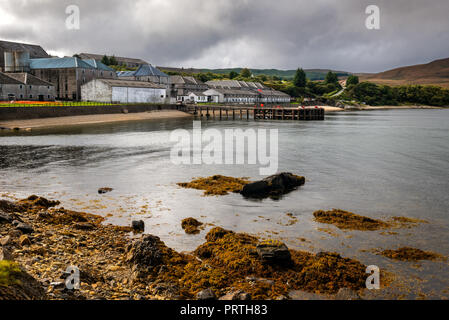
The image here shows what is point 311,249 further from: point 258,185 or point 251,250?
point 258,185

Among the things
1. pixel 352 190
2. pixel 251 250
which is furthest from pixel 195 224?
pixel 352 190

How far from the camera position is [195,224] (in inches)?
582

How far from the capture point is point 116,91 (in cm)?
8988

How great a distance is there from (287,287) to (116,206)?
10443mm

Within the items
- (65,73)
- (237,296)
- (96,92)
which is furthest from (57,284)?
(65,73)

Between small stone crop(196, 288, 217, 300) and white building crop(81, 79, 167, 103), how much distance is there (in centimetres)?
8634

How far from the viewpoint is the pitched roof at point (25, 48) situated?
357 ft

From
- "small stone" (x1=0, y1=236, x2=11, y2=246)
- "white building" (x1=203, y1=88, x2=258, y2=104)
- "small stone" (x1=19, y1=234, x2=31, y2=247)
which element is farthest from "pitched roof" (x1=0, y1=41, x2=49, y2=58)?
"small stone" (x1=0, y1=236, x2=11, y2=246)

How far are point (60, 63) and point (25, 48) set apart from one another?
26.9 meters

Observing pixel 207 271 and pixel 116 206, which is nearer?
pixel 207 271

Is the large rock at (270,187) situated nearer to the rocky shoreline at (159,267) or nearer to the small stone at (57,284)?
the rocky shoreline at (159,267)

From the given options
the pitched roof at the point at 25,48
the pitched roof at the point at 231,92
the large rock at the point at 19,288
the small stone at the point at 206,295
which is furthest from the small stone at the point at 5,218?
the pitched roof at the point at 231,92

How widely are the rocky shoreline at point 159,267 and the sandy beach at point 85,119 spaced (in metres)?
51.6

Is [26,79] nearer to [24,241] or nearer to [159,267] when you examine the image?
[24,241]
